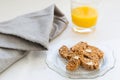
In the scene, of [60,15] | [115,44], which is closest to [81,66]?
[115,44]

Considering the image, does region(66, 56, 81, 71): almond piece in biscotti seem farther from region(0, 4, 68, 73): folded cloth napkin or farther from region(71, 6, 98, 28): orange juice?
region(71, 6, 98, 28): orange juice

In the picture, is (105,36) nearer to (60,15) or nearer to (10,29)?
(60,15)

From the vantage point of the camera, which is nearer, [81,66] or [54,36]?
[81,66]

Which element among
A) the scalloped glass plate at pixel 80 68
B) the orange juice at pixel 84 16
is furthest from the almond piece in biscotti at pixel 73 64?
the orange juice at pixel 84 16

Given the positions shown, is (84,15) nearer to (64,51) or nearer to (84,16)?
(84,16)

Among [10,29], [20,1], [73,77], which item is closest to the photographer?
[73,77]

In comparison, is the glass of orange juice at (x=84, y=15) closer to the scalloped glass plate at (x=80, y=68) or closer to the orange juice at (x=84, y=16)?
the orange juice at (x=84, y=16)
